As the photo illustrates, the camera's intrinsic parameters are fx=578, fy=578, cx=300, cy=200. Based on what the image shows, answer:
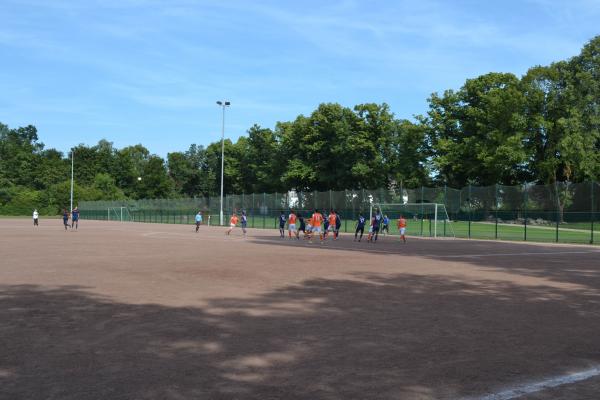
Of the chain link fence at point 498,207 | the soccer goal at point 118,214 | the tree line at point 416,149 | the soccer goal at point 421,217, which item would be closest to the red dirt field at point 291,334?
the chain link fence at point 498,207

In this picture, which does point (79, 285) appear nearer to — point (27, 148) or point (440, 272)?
point (440, 272)

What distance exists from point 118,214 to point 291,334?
7620 cm

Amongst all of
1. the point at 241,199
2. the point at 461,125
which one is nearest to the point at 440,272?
the point at 241,199

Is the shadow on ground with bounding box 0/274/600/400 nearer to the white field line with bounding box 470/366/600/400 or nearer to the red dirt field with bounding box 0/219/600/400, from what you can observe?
the red dirt field with bounding box 0/219/600/400

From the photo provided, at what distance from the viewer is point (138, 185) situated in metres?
114

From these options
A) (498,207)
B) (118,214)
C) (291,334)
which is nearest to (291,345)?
(291,334)

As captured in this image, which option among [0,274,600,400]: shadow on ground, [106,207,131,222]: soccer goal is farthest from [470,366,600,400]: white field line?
[106,207,131,222]: soccer goal

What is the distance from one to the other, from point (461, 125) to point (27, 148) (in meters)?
94.3

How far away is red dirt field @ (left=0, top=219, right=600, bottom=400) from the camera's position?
16.6 ft

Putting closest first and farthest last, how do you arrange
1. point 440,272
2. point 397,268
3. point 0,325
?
point 0,325 → point 440,272 → point 397,268

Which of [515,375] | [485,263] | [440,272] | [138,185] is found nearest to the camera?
[515,375]

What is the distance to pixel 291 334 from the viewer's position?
7.12 meters

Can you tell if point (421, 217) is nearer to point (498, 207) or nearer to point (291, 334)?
point (498, 207)

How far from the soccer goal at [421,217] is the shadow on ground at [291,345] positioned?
1049 inches
